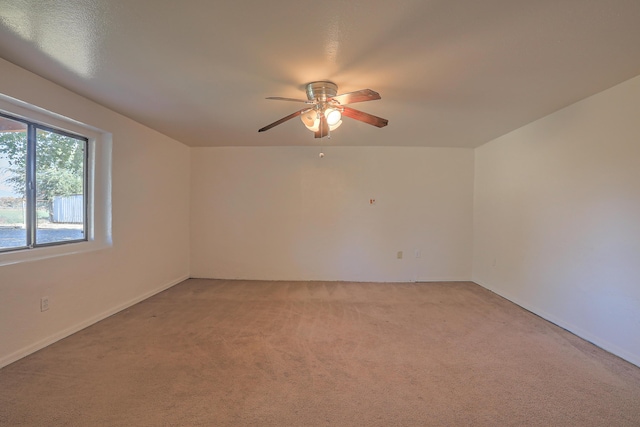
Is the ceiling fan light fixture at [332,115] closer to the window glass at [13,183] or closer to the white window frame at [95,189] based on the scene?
the white window frame at [95,189]

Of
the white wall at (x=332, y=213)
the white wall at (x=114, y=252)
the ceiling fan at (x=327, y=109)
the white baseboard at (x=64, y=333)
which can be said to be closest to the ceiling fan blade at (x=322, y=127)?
the ceiling fan at (x=327, y=109)

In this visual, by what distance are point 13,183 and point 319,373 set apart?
9.36 feet

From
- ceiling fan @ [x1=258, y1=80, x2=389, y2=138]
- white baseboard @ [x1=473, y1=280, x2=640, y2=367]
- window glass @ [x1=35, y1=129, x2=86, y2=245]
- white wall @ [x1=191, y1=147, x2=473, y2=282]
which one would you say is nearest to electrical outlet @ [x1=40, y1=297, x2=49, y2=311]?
window glass @ [x1=35, y1=129, x2=86, y2=245]

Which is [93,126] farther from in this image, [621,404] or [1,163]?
[621,404]

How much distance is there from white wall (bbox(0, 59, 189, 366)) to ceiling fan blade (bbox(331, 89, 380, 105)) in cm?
241

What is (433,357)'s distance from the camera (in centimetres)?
222

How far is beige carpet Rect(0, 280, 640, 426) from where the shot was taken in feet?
5.23

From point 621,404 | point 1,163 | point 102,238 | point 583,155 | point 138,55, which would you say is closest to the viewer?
point 621,404

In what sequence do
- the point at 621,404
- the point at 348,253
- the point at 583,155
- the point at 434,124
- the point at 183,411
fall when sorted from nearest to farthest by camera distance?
1. the point at 183,411
2. the point at 621,404
3. the point at 583,155
4. the point at 434,124
5. the point at 348,253

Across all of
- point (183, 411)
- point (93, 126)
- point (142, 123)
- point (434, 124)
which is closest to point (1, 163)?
point (93, 126)

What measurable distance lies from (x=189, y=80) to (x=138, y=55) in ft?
1.28

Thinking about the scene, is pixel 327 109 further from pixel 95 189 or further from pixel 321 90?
pixel 95 189

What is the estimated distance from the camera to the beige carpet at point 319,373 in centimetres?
159

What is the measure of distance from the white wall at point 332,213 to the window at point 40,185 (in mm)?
1814
